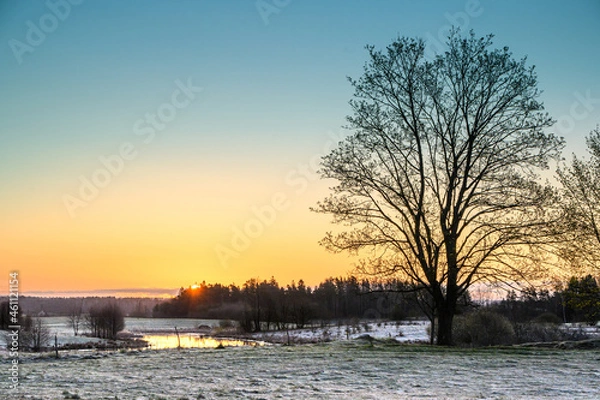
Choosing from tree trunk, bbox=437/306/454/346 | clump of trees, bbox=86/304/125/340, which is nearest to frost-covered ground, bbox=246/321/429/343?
tree trunk, bbox=437/306/454/346

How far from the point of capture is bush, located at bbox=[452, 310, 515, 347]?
27.8 meters

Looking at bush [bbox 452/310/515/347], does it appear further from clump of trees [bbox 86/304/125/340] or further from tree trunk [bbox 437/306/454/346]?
clump of trees [bbox 86/304/125/340]

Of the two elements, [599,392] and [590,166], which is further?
[590,166]

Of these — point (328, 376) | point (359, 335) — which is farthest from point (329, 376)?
point (359, 335)

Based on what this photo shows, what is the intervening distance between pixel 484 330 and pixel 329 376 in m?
21.1

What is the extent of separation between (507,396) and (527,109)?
11.4 m

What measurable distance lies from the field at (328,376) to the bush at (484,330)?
43.2 feet

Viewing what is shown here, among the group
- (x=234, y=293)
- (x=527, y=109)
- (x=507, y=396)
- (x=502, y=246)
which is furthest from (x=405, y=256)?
(x=234, y=293)

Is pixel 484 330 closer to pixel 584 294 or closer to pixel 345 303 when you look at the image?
pixel 584 294

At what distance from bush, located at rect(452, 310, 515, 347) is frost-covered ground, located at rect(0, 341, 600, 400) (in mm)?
13234

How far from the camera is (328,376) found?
10.1 m

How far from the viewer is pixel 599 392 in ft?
27.3

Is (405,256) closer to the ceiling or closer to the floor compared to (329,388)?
closer to the ceiling

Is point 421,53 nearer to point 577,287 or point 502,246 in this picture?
point 502,246
